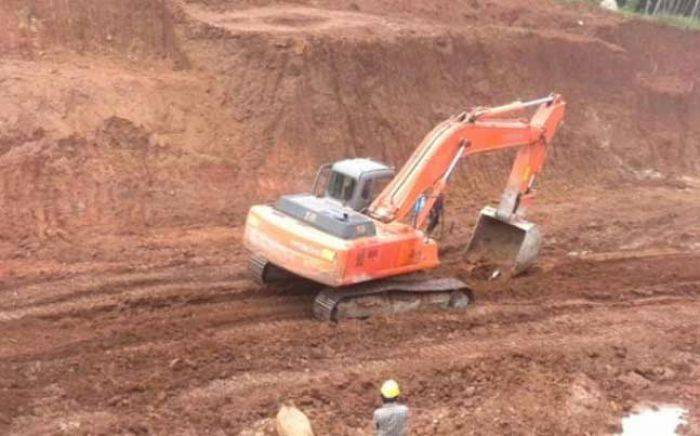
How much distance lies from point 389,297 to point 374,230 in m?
1.05

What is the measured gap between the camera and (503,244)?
14.4 m

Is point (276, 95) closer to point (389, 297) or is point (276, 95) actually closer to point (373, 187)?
point (373, 187)

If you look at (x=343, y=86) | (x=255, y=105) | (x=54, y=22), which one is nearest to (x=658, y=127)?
(x=343, y=86)

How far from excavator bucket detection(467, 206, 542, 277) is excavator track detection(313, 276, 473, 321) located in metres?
1.36

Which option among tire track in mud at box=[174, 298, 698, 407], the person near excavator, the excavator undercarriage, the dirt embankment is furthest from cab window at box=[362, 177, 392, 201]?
the person near excavator

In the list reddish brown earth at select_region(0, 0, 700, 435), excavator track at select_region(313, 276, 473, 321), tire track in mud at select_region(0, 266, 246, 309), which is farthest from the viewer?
tire track in mud at select_region(0, 266, 246, 309)

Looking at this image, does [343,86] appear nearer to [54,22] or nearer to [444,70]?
[444,70]

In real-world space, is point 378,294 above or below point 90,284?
above

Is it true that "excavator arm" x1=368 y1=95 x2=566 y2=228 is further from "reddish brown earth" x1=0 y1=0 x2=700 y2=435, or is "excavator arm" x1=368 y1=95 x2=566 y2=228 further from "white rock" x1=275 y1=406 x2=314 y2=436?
"white rock" x1=275 y1=406 x2=314 y2=436

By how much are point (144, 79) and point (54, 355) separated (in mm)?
7822

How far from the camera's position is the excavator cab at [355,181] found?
1230 centimetres

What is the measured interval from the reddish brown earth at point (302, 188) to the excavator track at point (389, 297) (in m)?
0.21

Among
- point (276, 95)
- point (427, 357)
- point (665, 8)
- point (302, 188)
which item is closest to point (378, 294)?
point (427, 357)

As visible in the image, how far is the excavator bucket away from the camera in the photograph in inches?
546
